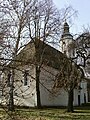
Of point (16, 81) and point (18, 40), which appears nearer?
point (16, 81)

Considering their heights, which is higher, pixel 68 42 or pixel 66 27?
pixel 66 27

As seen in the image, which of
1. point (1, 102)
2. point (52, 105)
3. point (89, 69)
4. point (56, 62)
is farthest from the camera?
point (52, 105)

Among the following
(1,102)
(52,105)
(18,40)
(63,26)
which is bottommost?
(52,105)

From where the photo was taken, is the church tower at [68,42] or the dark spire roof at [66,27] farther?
the church tower at [68,42]

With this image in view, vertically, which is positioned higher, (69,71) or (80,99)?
(69,71)

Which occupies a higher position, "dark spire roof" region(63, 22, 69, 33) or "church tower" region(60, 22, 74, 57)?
"dark spire roof" region(63, 22, 69, 33)

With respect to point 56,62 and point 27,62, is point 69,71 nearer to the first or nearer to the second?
point 56,62

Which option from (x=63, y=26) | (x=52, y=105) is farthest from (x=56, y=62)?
(x=52, y=105)

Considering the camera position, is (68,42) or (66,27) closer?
(66,27)

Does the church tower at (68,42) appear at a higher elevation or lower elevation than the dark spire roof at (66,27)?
lower

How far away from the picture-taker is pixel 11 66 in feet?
17.2

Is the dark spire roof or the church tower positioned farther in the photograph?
the church tower

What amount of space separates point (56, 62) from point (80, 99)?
29.5 meters

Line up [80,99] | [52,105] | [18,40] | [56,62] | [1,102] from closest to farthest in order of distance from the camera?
[1,102], [18,40], [56,62], [52,105], [80,99]
